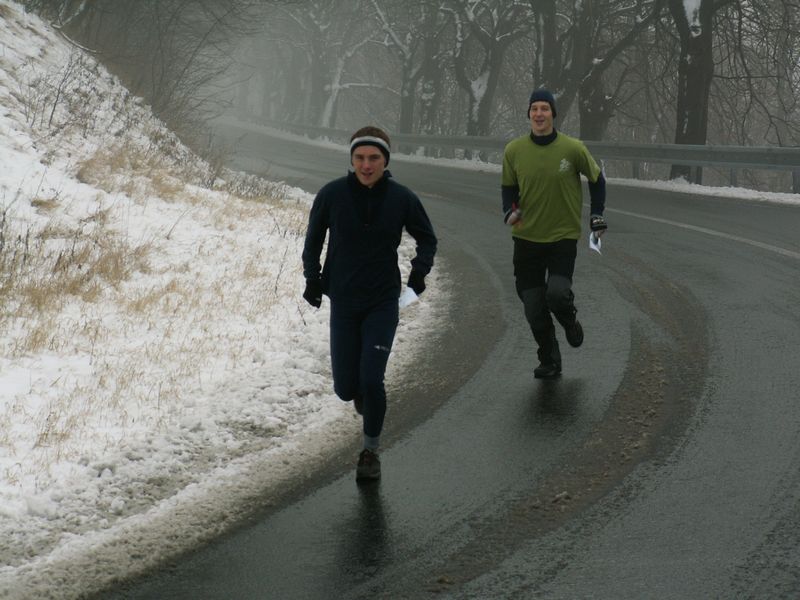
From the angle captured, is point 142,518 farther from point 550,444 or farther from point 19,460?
point 550,444

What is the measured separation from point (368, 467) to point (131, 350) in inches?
121

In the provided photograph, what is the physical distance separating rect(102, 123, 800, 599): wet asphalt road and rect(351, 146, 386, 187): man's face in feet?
4.96

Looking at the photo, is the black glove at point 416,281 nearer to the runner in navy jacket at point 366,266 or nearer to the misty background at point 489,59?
the runner in navy jacket at point 366,266

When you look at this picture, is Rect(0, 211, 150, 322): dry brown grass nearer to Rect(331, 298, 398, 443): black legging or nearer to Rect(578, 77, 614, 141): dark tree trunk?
Rect(331, 298, 398, 443): black legging

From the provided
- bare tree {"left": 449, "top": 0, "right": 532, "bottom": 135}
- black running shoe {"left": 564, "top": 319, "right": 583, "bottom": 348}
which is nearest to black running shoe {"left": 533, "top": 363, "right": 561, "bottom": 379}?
black running shoe {"left": 564, "top": 319, "right": 583, "bottom": 348}

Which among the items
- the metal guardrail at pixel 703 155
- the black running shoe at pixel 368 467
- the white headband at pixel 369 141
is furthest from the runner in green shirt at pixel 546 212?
the metal guardrail at pixel 703 155

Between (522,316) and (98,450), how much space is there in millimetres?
4560

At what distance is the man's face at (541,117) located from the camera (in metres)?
6.86

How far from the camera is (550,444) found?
19.0ft

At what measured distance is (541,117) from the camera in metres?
6.87


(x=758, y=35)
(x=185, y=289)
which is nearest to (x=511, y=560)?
(x=185, y=289)

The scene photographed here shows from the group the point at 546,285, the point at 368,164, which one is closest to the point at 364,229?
the point at 368,164

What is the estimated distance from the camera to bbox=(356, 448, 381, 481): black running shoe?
5.29m

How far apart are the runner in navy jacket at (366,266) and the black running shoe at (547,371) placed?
1.97 metres
